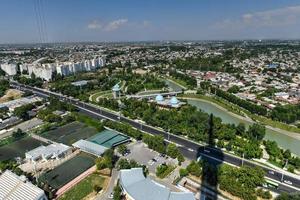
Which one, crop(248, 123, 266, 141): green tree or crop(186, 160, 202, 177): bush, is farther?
crop(248, 123, 266, 141): green tree

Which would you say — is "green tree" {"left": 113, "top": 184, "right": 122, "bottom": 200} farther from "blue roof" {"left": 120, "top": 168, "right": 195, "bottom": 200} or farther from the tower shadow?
the tower shadow

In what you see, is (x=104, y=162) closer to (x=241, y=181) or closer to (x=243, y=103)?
(x=241, y=181)

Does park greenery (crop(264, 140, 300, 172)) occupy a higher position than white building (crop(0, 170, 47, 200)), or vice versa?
white building (crop(0, 170, 47, 200))

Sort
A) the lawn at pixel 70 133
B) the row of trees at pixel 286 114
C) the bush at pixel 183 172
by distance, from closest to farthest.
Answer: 1. the bush at pixel 183 172
2. the lawn at pixel 70 133
3. the row of trees at pixel 286 114

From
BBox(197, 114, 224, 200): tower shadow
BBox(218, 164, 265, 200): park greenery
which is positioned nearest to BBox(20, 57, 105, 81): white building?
BBox(197, 114, 224, 200): tower shadow

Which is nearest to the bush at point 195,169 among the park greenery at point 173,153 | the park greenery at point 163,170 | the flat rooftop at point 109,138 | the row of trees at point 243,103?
the park greenery at point 163,170

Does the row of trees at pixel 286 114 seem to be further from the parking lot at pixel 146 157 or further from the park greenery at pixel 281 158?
the parking lot at pixel 146 157
